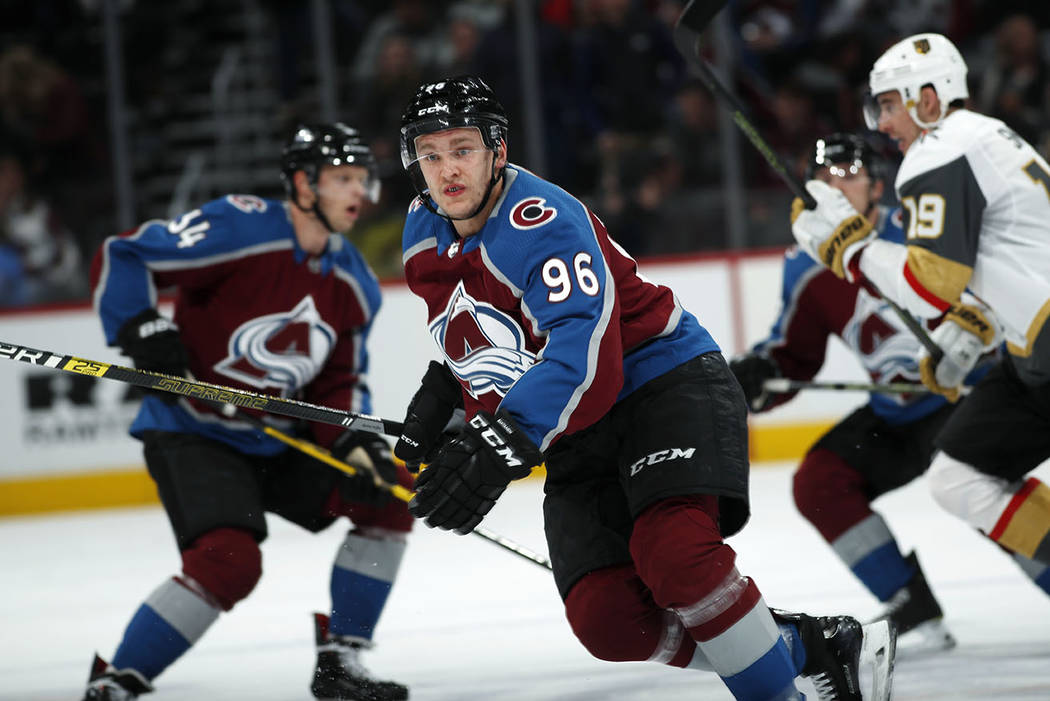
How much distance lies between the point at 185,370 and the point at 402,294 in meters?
3.27

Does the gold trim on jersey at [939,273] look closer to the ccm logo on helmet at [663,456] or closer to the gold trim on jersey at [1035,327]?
the gold trim on jersey at [1035,327]

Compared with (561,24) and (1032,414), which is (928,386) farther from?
(561,24)

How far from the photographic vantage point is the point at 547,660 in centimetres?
317

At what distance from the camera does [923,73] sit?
2.88 meters

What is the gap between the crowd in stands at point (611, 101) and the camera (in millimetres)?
6516

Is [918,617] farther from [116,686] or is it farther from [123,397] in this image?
[123,397]

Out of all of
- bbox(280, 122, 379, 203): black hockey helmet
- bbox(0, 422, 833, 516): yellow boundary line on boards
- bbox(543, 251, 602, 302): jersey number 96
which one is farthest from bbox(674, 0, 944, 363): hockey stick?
A: bbox(0, 422, 833, 516): yellow boundary line on boards

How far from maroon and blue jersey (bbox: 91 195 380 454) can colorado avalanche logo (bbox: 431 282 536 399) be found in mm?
876

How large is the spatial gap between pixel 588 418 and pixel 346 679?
1103mm

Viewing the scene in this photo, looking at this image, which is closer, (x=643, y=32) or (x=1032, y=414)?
(x=1032, y=414)

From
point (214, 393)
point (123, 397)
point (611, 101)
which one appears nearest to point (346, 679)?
point (214, 393)

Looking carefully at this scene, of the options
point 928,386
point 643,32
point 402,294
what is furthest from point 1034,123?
point 928,386

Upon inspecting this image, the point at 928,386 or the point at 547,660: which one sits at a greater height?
the point at 928,386

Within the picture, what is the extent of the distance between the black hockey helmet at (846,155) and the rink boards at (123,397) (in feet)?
9.16
